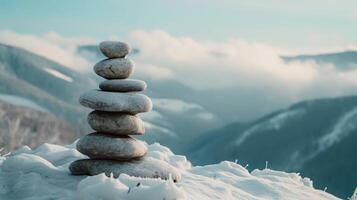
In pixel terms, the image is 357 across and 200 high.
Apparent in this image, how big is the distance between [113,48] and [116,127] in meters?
2.72

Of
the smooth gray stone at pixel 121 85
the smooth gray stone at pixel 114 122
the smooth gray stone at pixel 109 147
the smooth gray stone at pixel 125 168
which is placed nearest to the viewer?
the smooth gray stone at pixel 125 168

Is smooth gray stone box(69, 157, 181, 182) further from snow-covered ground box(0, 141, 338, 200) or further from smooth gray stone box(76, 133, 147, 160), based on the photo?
snow-covered ground box(0, 141, 338, 200)

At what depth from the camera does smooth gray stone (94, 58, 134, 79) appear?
19.5m

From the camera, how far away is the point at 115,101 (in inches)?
729

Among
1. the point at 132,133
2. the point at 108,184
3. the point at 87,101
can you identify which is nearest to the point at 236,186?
the point at 132,133

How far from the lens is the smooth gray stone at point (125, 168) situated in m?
18.0

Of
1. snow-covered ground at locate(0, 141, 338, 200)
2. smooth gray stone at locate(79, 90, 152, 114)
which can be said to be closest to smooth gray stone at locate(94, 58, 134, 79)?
smooth gray stone at locate(79, 90, 152, 114)

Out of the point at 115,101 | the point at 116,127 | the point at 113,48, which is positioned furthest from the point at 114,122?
the point at 113,48

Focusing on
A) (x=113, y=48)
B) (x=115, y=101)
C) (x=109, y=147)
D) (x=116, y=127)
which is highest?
(x=113, y=48)

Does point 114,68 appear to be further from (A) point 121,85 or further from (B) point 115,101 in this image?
(B) point 115,101

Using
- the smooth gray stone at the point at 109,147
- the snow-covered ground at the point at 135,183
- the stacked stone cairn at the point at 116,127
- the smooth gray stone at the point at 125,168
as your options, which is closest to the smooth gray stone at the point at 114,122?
the stacked stone cairn at the point at 116,127

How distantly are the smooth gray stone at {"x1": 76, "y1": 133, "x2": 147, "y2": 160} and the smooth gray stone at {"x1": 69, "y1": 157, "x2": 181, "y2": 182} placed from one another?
21 centimetres

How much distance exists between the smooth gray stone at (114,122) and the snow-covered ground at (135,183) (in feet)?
5.91

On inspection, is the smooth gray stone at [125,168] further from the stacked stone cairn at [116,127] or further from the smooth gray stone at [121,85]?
the smooth gray stone at [121,85]
